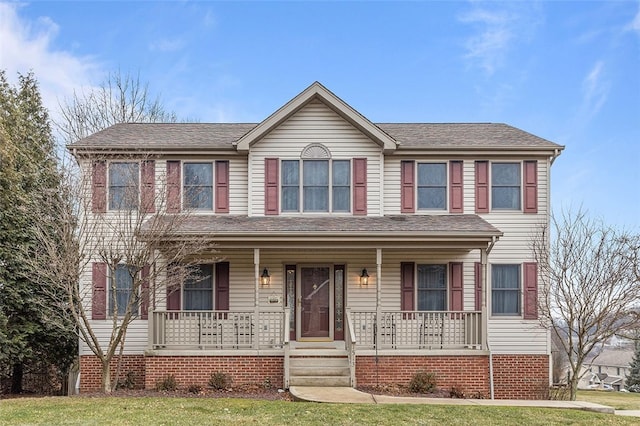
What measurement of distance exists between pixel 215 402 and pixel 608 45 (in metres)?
18.1

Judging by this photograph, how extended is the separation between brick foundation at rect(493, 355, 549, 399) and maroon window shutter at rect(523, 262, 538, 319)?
112cm

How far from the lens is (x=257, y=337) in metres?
11.3

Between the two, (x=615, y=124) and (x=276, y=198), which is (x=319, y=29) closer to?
(x=276, y=198)

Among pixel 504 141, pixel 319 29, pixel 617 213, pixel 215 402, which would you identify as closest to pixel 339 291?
pixel 215 402

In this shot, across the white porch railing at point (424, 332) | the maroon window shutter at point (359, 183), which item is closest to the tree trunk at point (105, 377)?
the white porch railing at point (424, 332)

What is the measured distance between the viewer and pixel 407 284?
13.2 m

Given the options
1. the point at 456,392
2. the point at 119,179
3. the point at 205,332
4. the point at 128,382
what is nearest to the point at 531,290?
the point at 456,392

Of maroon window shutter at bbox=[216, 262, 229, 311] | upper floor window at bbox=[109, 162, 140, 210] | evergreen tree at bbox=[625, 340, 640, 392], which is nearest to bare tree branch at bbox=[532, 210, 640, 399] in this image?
maroon window shutter at bbox=[216, 262, 229, 311]

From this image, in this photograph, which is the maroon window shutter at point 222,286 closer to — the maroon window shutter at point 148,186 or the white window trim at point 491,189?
the maroon window shutter at point 148,186

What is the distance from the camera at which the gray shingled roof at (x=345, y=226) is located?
11578mm

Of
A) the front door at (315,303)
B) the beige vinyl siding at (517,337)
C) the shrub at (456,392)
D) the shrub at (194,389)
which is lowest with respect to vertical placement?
the shrub at (456,392)

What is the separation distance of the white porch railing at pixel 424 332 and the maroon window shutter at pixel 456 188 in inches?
119

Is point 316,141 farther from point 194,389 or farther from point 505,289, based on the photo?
point 194,389

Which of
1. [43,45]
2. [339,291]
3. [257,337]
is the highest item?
[43,45]
